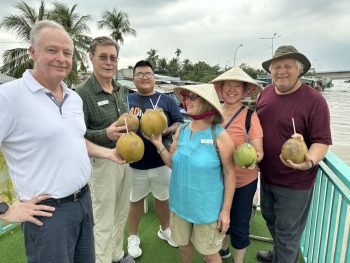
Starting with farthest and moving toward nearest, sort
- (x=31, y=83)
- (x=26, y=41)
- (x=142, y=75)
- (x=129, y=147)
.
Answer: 1. (x=26, y=41)
2. (x=142, y=75)
3. (x=129, y=147)
4. (x=31, y=83)

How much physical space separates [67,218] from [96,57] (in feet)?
4.94

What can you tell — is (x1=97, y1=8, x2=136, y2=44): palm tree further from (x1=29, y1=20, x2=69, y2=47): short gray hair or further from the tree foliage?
(x1=29, y1=20, x2=69, y2=47): short gray hair

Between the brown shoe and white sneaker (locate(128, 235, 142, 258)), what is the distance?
1.43m

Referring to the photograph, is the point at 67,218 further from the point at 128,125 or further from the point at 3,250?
the point at 3,250

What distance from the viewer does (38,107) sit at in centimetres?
172

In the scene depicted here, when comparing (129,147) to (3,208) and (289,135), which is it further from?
(289,135)

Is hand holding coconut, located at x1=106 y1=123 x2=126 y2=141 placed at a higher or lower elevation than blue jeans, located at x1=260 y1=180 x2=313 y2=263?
higher

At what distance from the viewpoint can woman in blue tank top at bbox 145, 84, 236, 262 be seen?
90.5 inches

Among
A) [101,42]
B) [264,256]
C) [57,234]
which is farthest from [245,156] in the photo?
[264,256]

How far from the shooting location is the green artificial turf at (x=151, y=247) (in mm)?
3404

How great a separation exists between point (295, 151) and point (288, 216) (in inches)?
30.6

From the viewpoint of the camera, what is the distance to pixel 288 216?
101 inches

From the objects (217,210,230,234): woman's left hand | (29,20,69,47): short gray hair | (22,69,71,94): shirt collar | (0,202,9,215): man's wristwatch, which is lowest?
(217,210,230,234): woman's left hand

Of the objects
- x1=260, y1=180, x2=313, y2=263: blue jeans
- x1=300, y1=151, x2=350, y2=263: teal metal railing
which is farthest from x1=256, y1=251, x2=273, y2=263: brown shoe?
x1=260, y1=180, x2=313, y2=263: blue jeans
